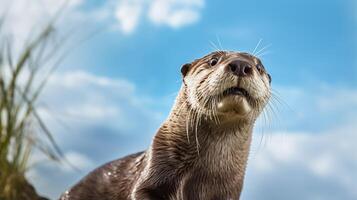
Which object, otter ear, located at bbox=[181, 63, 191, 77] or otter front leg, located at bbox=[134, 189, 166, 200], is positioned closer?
otter front leg, located at bbox=[134, 189, 166, 200]

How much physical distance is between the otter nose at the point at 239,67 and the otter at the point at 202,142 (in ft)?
0.24

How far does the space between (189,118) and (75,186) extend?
1298 millimetres

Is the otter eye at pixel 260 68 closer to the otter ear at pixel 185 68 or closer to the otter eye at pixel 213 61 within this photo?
the otter eye at pixel 213 61

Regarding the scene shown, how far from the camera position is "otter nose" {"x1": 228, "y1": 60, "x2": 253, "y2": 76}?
3.43 metres

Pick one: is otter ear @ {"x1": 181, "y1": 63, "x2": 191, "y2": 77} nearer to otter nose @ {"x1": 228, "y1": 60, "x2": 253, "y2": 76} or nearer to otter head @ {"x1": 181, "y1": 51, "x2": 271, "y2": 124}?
otter head @ {"x1": 181, "y1": 51, "x2": 271, "y2": 124}

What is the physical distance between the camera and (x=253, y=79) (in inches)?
137

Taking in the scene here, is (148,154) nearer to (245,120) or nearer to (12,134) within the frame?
(245,120)

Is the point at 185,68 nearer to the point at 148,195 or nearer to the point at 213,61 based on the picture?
the point at 213,61

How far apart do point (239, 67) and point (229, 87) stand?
123mm

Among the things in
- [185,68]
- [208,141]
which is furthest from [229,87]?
[185,68]

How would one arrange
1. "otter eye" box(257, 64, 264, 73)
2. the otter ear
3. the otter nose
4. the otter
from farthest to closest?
the otter ear → "otter eye" box(257, 64, 264, 73) → the otter → the otter nose

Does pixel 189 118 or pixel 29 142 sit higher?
pixel 189 118

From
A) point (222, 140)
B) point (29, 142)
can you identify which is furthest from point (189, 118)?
point (29, 142)

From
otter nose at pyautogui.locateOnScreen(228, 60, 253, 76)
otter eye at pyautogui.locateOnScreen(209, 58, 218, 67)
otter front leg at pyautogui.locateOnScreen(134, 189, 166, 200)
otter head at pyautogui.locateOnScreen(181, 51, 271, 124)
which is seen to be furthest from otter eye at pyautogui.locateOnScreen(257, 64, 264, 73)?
otter front leg at pyautogui.locateOnScreen(134, 189, 166, 200)
